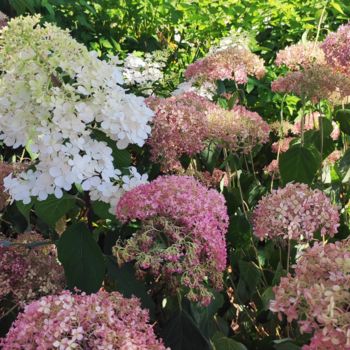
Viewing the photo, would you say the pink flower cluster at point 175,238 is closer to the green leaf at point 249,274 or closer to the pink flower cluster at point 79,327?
the pink flower cluster at point 79,327

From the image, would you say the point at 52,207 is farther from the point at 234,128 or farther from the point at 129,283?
the point at 234,128

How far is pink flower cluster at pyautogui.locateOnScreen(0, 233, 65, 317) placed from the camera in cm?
144

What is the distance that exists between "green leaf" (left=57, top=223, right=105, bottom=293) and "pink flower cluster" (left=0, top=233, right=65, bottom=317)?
67 mm

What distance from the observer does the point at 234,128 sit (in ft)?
6.00

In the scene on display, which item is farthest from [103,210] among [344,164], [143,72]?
[143,72]

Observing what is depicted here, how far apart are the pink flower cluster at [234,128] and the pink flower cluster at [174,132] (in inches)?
1.8

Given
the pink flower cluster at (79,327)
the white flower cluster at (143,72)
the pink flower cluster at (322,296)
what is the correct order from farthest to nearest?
1. the white flower cluster at (143,72)
2. the pink flower cluster at (79,327)
3. the pink flower cluster at (322,296)

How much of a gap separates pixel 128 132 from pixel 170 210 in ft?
0.71

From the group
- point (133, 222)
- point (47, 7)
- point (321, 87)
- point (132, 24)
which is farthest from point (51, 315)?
point (132, 24)

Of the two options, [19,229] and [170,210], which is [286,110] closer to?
[19,229]

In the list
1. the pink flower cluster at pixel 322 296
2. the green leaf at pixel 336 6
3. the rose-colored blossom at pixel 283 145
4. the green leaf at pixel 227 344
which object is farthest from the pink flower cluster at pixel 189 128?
the green leaf at pixel 336 6

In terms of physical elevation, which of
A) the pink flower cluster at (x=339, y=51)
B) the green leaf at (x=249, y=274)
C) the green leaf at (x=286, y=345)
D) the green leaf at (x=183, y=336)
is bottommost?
the green leaf at (x=249, y=274)

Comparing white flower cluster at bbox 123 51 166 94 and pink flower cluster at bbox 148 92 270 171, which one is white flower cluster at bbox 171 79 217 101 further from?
pink flower cluster at bbox 148 92 270 171

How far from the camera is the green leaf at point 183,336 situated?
136 cm
